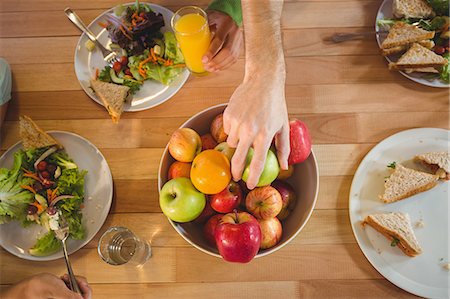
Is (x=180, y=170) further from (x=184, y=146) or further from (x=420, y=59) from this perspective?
(x=420, y=59)

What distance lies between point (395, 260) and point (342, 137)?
0.32 meters

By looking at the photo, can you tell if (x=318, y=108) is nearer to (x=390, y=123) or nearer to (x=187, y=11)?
(x=390, y=123)

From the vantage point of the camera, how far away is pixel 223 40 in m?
1.03

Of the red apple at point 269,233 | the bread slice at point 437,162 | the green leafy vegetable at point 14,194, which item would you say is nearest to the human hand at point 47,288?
the green leafy vegetable at point 14,194

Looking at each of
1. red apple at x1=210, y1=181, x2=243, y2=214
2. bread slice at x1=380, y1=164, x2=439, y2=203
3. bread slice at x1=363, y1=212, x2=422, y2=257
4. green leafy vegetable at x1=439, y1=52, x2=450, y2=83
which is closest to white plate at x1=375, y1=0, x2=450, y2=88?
green leafy vegetable at x1=439, y1=52, x2=450, y2=83

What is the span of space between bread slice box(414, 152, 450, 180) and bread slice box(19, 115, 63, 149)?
3.00 feet

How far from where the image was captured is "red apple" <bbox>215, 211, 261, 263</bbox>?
72 centimetres

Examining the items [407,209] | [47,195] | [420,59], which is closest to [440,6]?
[420,59]

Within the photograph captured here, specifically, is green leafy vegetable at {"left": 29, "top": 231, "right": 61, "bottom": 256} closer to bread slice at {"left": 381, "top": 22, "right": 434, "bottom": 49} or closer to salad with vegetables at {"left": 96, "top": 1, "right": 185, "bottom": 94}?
salad with vegetables at {"left": 96, "top": 1, "right": 185, "bottom": 94}

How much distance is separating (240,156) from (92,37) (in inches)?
23.8

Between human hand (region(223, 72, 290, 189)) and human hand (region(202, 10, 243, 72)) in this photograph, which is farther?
human hand (region(202, 10, 243, 72))

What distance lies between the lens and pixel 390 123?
101 cm

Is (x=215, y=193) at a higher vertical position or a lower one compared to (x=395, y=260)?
higher

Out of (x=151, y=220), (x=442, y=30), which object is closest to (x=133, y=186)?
(x=151, y=220)
